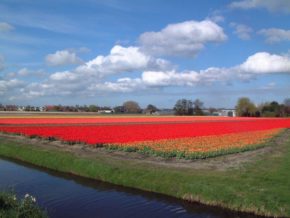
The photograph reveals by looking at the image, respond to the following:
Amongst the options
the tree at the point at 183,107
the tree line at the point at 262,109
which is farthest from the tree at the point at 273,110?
the tree at the point at 183,107

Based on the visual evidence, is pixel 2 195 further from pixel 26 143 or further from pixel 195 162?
pixel 26 143

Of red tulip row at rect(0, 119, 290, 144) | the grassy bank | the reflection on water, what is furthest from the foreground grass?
red tulip row at rect(0, 119, 290, 144)

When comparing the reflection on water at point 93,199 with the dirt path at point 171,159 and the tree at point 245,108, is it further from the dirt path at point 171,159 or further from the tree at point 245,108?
the tree at point 245,108

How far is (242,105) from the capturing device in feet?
567

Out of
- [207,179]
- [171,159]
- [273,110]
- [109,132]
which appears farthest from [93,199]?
[273,110]

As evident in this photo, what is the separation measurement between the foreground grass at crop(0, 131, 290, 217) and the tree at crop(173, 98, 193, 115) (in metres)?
150

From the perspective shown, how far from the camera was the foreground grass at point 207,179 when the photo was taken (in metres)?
18.8

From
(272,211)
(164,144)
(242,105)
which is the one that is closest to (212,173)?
(272,211)

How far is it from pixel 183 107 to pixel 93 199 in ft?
546

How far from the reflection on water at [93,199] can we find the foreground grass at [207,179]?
0.64 metres

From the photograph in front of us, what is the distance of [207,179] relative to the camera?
73.6 feet

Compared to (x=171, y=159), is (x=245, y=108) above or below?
above

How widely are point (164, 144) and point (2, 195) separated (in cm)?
2622

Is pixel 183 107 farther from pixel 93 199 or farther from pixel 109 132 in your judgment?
pixel 93 199
